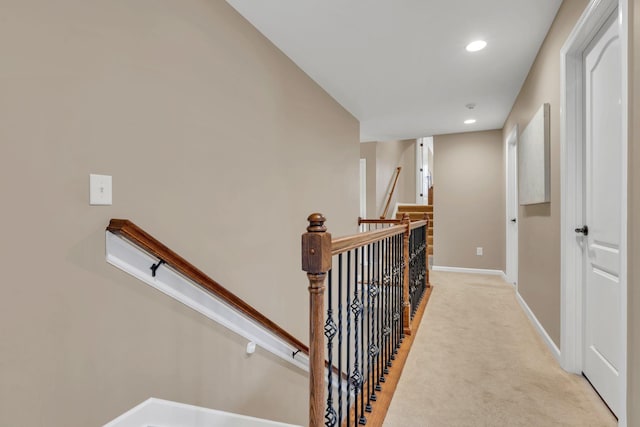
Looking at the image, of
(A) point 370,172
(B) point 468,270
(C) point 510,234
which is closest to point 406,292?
(C) point 510,234

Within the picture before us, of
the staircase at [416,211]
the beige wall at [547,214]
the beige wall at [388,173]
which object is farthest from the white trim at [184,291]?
the staircase at [416,211]

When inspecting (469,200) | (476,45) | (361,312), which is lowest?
(361,312)

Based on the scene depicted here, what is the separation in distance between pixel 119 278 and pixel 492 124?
506 cm

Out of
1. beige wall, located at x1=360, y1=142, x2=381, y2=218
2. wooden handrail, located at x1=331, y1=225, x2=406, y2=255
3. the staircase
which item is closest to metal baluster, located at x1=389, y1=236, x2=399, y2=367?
wooden handrail, located at x1=331, y1=225, x2=406, y2=255

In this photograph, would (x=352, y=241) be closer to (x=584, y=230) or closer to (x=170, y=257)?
(x=170, y=257)

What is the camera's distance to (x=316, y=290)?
105cm

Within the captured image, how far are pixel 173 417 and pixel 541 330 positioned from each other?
2591 mm

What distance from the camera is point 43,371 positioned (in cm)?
113

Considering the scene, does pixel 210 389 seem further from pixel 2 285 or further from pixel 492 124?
pixel 492 124

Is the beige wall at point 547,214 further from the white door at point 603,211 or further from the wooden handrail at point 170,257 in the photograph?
the wooden handrail at point 170,257

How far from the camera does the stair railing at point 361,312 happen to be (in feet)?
3.46

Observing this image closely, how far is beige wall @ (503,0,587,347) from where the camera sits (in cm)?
213

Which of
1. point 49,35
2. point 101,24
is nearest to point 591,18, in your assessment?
point 101,24

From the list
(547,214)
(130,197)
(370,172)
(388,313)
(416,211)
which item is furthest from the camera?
(416,211)
